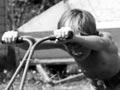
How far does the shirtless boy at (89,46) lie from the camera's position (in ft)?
11.2

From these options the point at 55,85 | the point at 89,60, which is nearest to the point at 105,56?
the point at 89,60

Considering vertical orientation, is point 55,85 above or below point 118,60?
below

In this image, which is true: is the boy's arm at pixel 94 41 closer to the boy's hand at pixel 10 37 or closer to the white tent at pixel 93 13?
the boy's hand at pixel 10 37

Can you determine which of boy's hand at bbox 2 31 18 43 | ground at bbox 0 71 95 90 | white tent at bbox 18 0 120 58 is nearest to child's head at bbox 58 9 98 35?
boy's hand at bbox 2 31 18 43

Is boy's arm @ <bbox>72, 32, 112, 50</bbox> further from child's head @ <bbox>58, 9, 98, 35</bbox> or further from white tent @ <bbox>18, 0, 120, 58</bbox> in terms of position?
white tent @ <bbox>18, 0, 120, 58</bbox>

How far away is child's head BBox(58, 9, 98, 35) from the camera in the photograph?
3660 mm

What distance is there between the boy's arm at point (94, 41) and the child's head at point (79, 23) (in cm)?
12

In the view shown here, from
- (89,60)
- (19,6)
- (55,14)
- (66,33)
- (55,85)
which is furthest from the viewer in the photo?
(19,6)

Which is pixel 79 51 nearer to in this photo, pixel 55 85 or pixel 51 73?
pixel 55 85

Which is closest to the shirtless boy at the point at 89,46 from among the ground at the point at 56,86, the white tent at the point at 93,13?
the ground at the point at 56,86

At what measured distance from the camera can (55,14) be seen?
24.9 feet

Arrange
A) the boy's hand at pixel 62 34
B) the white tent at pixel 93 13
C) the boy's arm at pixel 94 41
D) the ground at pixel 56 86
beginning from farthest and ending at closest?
the white tent at pixel 93 13 → the ground at pixel 56 86 → the boy's arm at pixel 94 41 → the boy's hand at pixel 62 34

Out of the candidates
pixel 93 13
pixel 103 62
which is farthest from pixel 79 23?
pixel 93 13

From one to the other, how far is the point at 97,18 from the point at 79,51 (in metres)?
3.53
